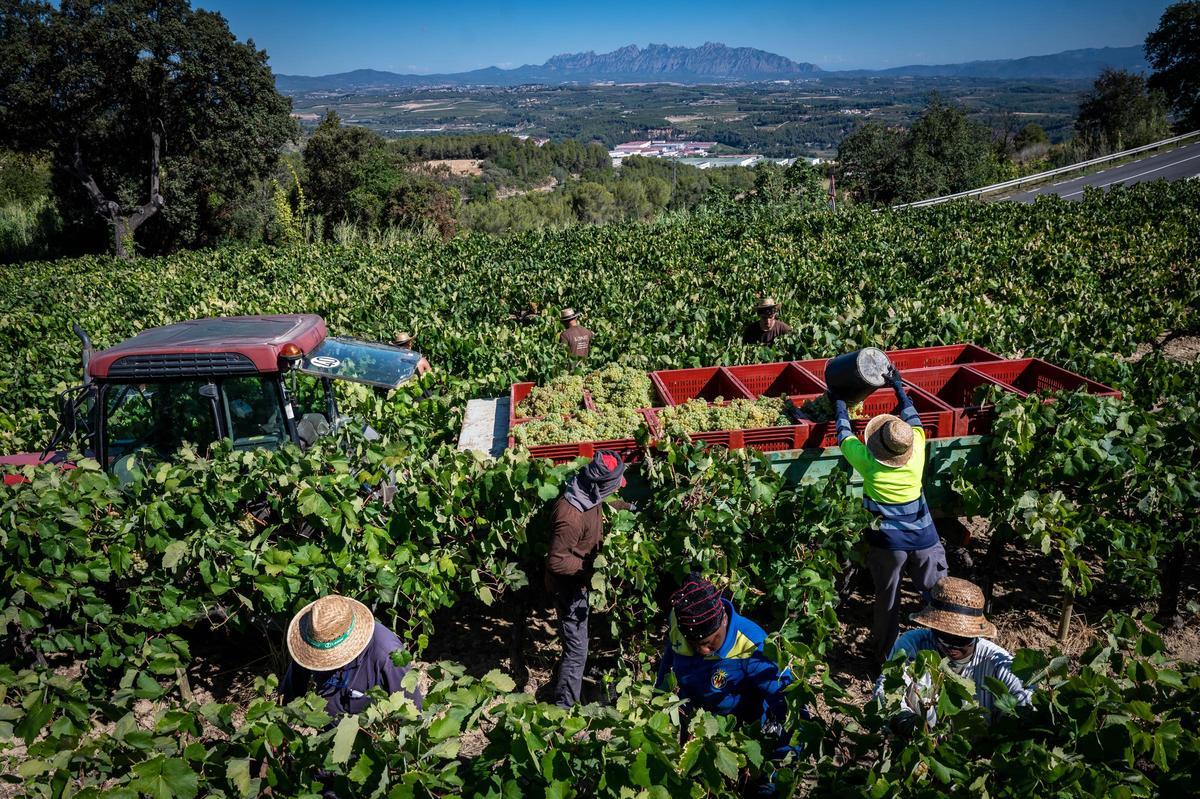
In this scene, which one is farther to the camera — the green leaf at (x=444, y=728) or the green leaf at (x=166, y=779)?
→ the green leaf at (x=444, y=728)

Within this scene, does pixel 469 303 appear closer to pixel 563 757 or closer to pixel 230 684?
pixel 230 684

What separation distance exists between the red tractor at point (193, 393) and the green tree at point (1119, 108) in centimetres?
5428

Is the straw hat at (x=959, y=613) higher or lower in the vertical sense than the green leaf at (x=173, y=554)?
higher

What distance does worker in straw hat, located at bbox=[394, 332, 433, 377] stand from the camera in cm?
645

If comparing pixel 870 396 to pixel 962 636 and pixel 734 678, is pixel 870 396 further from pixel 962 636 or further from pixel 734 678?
pixel 734 678

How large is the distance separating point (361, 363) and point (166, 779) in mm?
4116

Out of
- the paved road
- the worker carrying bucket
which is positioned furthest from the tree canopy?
the worker carrying bucket

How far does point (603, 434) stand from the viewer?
5.30m

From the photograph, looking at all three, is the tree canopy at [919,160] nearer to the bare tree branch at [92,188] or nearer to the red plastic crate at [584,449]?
the bare tree branch at [92,188]

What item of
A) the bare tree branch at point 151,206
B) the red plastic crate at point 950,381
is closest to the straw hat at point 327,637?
the red plastic crate at point 950,381

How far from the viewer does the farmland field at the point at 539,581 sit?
7.95 feet

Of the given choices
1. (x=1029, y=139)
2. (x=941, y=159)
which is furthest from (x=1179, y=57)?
(x=941, y=159)

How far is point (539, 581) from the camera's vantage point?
205 inches

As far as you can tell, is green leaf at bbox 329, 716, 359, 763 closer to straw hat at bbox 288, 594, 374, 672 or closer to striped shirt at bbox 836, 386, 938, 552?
straw hat at bbox 288, 594, 374, 672
